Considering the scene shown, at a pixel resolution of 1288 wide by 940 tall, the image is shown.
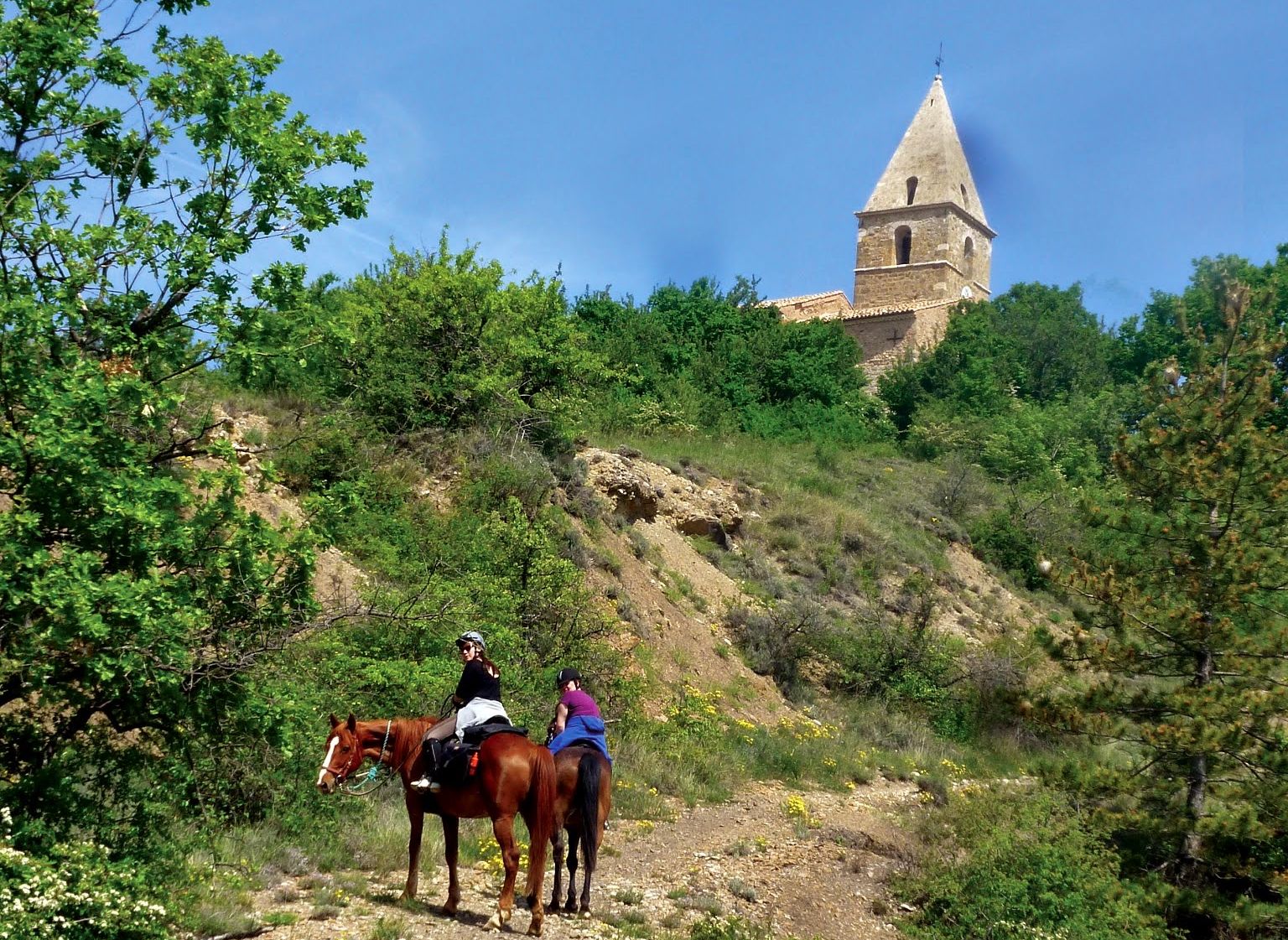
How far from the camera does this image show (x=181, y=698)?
27.9 ft

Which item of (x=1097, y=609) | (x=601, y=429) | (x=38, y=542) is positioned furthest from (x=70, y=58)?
(x=601, y=429)

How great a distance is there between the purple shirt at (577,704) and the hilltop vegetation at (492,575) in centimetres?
220

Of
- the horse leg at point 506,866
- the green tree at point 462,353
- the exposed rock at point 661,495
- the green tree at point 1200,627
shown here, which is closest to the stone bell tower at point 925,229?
the exposed rock at point 661,495

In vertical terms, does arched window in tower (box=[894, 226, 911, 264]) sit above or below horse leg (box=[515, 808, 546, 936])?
above

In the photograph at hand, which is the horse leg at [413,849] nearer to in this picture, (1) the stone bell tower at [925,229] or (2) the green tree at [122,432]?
(2) the green tree at [122,432]

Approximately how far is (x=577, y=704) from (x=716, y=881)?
3.77 m

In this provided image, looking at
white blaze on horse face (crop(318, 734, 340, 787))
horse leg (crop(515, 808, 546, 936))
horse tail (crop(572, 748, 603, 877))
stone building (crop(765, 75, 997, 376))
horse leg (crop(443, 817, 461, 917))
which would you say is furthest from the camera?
stone building (crop(765, 75, 997, 376))

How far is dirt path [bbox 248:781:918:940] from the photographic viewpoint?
33.6ft

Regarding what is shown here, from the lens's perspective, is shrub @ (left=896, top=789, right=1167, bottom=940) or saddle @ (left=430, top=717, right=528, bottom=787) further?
shrub @ (left=896, top=789, right=1167, bottom=940)

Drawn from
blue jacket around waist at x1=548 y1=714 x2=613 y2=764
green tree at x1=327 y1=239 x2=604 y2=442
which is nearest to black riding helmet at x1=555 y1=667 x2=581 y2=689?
blue jacket around waist at x1=548 y1=714 x2=613 y2=764

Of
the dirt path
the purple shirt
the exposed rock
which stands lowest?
the dirt path

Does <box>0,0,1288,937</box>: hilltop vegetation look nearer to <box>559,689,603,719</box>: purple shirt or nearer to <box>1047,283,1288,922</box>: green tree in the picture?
<box>1047,283,1288,922</box>: green tree

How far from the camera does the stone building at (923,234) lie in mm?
61906

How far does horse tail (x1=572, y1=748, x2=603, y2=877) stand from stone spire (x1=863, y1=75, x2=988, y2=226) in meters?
56.1
